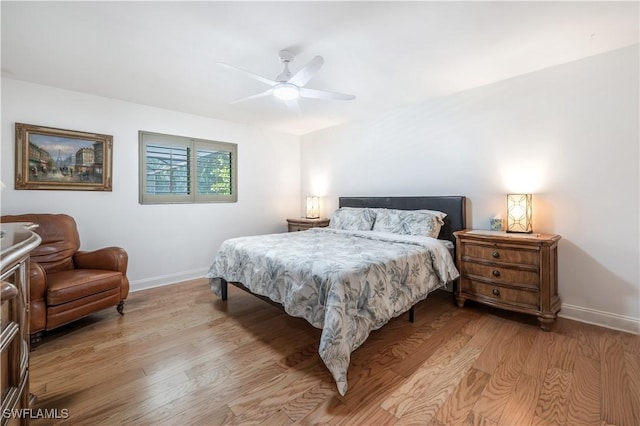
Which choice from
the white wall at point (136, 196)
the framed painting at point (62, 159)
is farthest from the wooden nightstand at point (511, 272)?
the framed painting at point (62, 159)

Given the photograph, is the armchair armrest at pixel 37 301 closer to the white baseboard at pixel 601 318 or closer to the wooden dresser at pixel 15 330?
the wooden dresser at pixel 15 330

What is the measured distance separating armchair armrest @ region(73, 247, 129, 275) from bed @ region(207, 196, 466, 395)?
875 millimetres

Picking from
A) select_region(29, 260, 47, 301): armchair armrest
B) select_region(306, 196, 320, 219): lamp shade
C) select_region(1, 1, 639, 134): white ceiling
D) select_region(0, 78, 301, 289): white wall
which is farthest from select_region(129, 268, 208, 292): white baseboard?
select_region(1, 1, 639, 134): white ceiling

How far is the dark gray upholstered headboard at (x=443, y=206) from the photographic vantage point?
10.7ft

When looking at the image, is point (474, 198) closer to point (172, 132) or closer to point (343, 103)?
point (343, 103)

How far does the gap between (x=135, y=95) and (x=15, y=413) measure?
3.36 m

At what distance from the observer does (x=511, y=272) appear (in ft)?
8.57

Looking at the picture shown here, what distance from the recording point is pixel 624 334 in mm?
2350

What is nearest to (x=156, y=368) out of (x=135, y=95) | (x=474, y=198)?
(x=135, y=95)

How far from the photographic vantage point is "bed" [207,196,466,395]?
5.95 feet

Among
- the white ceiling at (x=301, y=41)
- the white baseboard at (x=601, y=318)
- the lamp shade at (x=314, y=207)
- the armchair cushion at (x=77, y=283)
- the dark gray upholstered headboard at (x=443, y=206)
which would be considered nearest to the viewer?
the white ceiling at (x=301, y=41)

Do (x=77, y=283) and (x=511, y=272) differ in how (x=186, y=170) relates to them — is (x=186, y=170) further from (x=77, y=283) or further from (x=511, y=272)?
(x=511, y=272)

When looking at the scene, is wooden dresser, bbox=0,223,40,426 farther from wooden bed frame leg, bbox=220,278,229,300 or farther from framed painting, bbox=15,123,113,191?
framed painting, bbox=15,123,113,191

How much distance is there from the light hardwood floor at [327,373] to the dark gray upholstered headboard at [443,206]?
1008 mm
